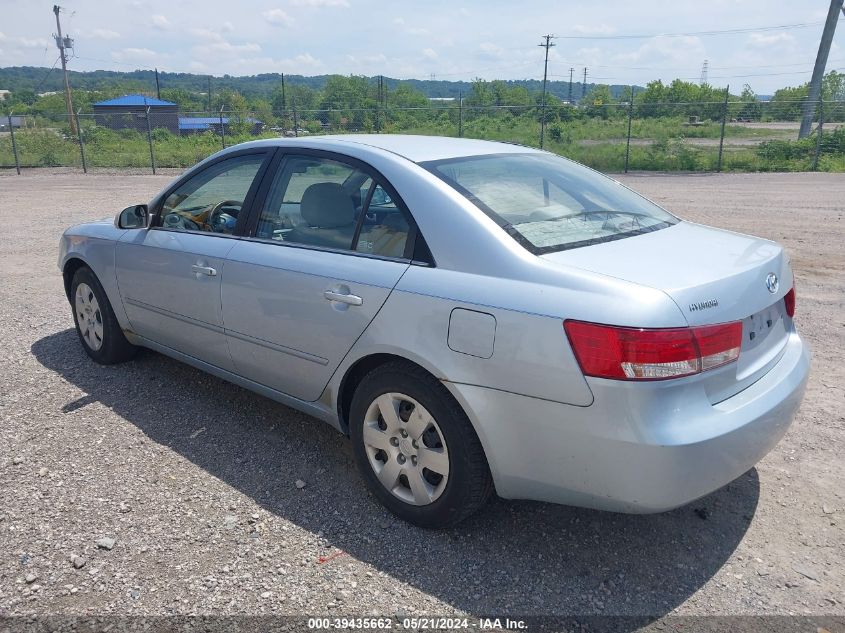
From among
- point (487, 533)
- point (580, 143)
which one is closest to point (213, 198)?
point (487, 533)

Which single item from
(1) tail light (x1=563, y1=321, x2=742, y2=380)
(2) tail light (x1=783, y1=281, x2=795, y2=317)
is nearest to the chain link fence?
(2) tail light (x1=783, y1=281, x2=795, y2=317)

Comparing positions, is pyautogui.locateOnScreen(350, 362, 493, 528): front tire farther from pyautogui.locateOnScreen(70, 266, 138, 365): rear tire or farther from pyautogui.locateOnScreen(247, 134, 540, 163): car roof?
pyautogui.locateOnScreen(70, 266, 138, 365): rear tire

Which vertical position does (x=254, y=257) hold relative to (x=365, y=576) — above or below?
above

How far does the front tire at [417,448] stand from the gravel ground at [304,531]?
15 centimetres

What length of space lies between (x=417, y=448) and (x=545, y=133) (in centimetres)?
2800

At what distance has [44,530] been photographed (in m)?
3.15

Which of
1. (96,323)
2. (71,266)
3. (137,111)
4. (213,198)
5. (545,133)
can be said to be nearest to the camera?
(213,198)

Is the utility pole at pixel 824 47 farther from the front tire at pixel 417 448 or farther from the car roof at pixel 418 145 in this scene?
the front tire at pixel 417 448

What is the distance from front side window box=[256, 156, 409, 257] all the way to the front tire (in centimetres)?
62

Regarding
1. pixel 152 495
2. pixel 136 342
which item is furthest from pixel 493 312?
pixel 136 342

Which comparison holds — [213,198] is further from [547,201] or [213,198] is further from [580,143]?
[580,143]

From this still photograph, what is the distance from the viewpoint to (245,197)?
3984 mm

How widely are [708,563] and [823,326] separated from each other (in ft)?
12.2

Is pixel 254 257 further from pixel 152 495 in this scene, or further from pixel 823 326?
pixel 823 326
